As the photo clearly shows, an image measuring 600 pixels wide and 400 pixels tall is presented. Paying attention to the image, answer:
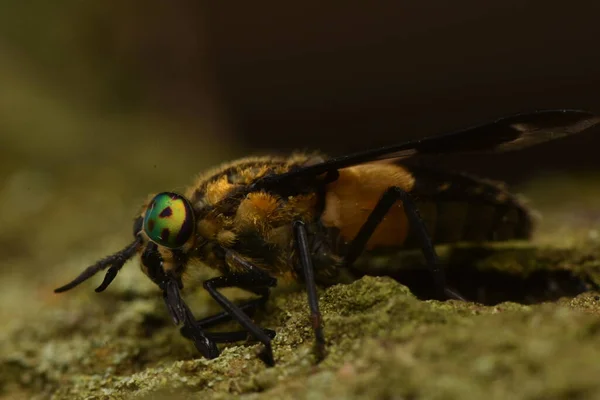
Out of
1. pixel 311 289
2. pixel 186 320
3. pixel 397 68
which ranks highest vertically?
pixel 397 68

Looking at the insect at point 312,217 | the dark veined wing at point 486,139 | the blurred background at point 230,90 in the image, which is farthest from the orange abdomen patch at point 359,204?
the blurred background at point 230,90

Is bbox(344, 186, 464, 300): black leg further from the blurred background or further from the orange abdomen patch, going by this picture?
the blurred background

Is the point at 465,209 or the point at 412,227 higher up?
the point at 412,227

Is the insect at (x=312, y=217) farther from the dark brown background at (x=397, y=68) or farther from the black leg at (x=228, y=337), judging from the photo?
the dark brown background at (x=397, y=68)

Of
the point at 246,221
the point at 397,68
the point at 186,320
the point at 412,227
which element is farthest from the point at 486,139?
the point at 397,68

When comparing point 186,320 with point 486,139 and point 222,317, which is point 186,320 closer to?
point 222,317

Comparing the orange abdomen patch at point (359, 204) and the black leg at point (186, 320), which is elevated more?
the orange abdomen patch at point (359, 204)

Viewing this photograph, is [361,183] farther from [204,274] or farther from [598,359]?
[598,359]
